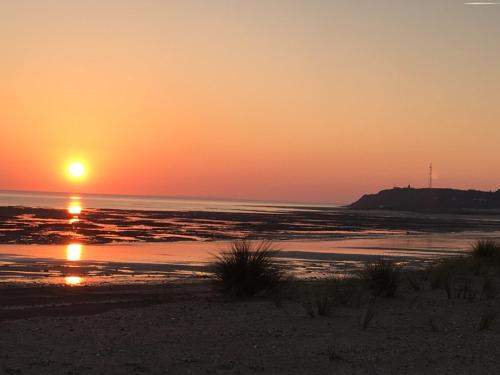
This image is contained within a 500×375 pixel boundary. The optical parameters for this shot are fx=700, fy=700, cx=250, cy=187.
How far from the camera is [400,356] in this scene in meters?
8.66

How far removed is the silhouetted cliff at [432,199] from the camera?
16562 cm

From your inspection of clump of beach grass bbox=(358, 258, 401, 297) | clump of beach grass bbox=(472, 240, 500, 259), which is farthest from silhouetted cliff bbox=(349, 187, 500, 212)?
clump of beach grass bbox=(358, 258, 401, 297)

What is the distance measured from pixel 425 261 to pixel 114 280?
12853 millimetres

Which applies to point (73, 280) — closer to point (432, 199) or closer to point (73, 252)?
point (73, 252)

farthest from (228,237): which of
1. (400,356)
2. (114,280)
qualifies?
(400,356)

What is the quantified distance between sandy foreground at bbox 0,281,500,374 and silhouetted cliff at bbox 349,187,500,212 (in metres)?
150

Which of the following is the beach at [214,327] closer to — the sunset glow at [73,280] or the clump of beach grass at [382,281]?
the sunset glow at [73,280]

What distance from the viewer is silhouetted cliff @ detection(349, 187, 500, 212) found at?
543 feet

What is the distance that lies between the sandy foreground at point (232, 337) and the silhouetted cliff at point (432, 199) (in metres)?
150

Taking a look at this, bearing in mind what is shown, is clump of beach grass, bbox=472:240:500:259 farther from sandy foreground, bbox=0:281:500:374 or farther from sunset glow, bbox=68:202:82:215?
sunset glow, bbox=68:202:82:215

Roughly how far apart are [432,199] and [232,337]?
16763 centimetres

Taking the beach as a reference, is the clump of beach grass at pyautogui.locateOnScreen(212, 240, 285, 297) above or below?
above

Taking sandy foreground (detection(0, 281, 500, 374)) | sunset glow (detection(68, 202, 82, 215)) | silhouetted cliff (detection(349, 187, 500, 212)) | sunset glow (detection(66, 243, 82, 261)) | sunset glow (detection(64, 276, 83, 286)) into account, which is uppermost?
silhouetted cliff (detection(349, 187, 500, 212))

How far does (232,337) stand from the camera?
961 cm
